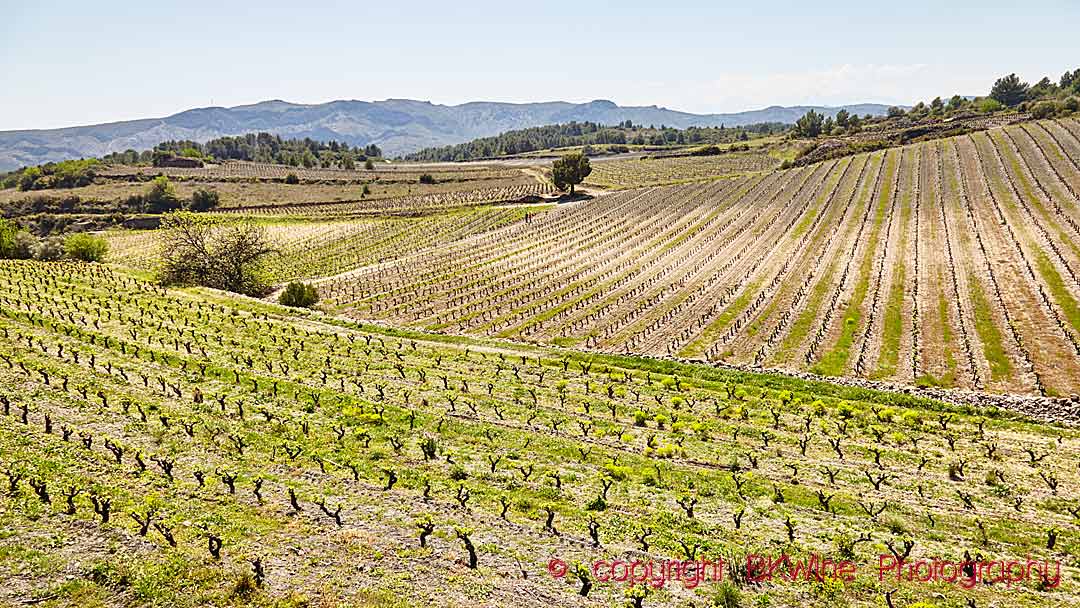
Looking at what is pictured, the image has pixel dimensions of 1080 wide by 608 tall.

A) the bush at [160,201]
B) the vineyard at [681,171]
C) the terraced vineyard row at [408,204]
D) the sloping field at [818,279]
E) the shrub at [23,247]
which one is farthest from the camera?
the vineyard at [681,171]

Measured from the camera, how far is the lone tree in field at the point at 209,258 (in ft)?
200

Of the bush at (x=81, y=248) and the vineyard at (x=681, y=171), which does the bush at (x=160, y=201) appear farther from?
the vineyard at (x=681, y=171)

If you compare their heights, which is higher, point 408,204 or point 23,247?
point 408,204

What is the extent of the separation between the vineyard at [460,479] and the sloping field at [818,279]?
1496 centimetres

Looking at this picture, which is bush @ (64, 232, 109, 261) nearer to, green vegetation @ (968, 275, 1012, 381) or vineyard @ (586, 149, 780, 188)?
green vegetation @ (968, 275, 1012, 381)

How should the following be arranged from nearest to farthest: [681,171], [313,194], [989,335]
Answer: [989,335]
[313,194]
[681,171]

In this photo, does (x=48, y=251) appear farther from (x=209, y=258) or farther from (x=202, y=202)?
(x=202, y=202)

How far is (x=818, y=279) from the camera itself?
61562mm

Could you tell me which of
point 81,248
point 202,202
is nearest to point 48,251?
point 81,248

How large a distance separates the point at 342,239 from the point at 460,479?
3914 inches

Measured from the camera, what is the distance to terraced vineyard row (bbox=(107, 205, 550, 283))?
297 ft

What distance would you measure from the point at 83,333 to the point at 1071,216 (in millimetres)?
→ 95731

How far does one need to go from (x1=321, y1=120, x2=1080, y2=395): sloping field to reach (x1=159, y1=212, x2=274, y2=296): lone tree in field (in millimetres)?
8945

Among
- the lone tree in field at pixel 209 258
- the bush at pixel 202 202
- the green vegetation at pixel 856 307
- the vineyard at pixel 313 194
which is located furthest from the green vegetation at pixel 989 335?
the bush at pixel 202 202
